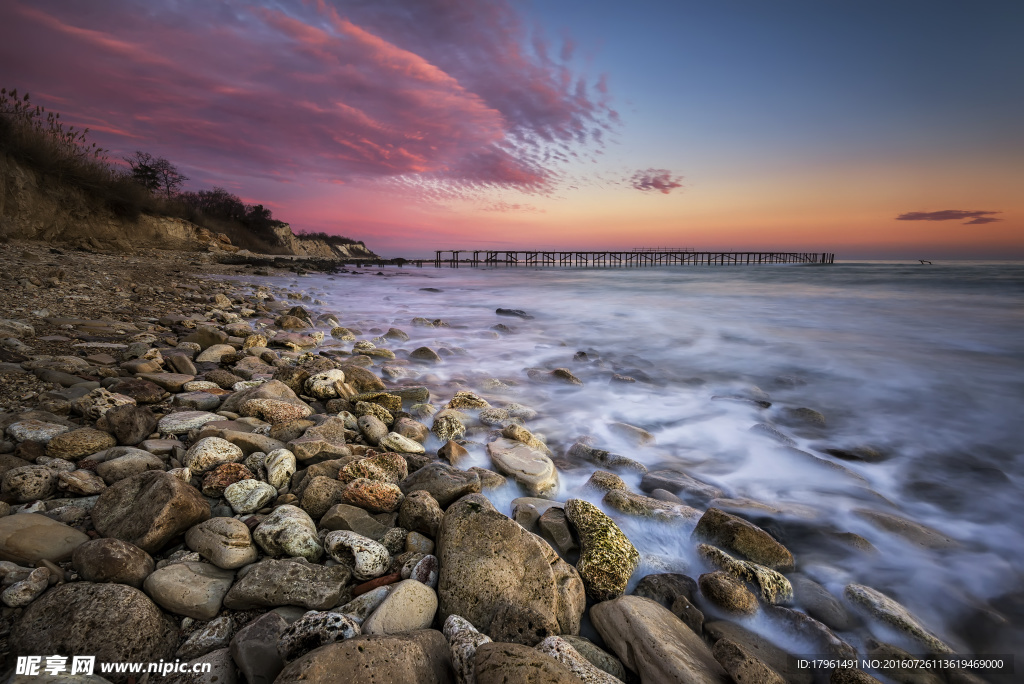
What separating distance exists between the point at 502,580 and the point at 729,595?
1076 millimetres

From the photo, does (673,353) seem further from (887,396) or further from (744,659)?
(744,659)

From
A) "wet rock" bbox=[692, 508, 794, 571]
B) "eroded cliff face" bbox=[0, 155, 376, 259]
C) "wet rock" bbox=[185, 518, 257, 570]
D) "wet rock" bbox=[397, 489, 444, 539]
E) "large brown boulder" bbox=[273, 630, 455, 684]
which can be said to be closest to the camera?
"large brown boulder" bbox=[273, 630, 455, 684]

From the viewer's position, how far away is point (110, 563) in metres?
1.58

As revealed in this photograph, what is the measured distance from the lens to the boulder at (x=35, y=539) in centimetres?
160

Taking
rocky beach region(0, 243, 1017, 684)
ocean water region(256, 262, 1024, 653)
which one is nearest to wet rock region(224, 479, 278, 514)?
rocky beach region(0, 243, 1017, 684)

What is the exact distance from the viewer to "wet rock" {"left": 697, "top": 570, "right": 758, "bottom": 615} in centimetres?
197

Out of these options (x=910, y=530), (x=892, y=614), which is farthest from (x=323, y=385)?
(x=910, y=530)

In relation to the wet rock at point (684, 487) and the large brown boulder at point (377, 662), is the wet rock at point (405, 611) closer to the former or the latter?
the large brown boulder at point (377, 662)

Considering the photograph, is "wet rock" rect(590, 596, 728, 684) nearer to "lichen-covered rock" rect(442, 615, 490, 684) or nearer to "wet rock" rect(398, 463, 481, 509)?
"lichen-covered rock" rect(442, 615, 490, 684)

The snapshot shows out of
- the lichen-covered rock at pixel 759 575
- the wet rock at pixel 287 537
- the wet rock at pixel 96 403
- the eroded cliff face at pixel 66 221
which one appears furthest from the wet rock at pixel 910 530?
the eroded cliff face at pixel 66 221

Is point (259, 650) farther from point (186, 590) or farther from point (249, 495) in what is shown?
point (249, 495)

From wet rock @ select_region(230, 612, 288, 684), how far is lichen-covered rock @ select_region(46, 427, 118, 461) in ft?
5.27

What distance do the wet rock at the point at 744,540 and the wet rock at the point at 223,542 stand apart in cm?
224

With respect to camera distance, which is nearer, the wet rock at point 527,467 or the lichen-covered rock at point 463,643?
the lichen-covered rock at point 463,643
